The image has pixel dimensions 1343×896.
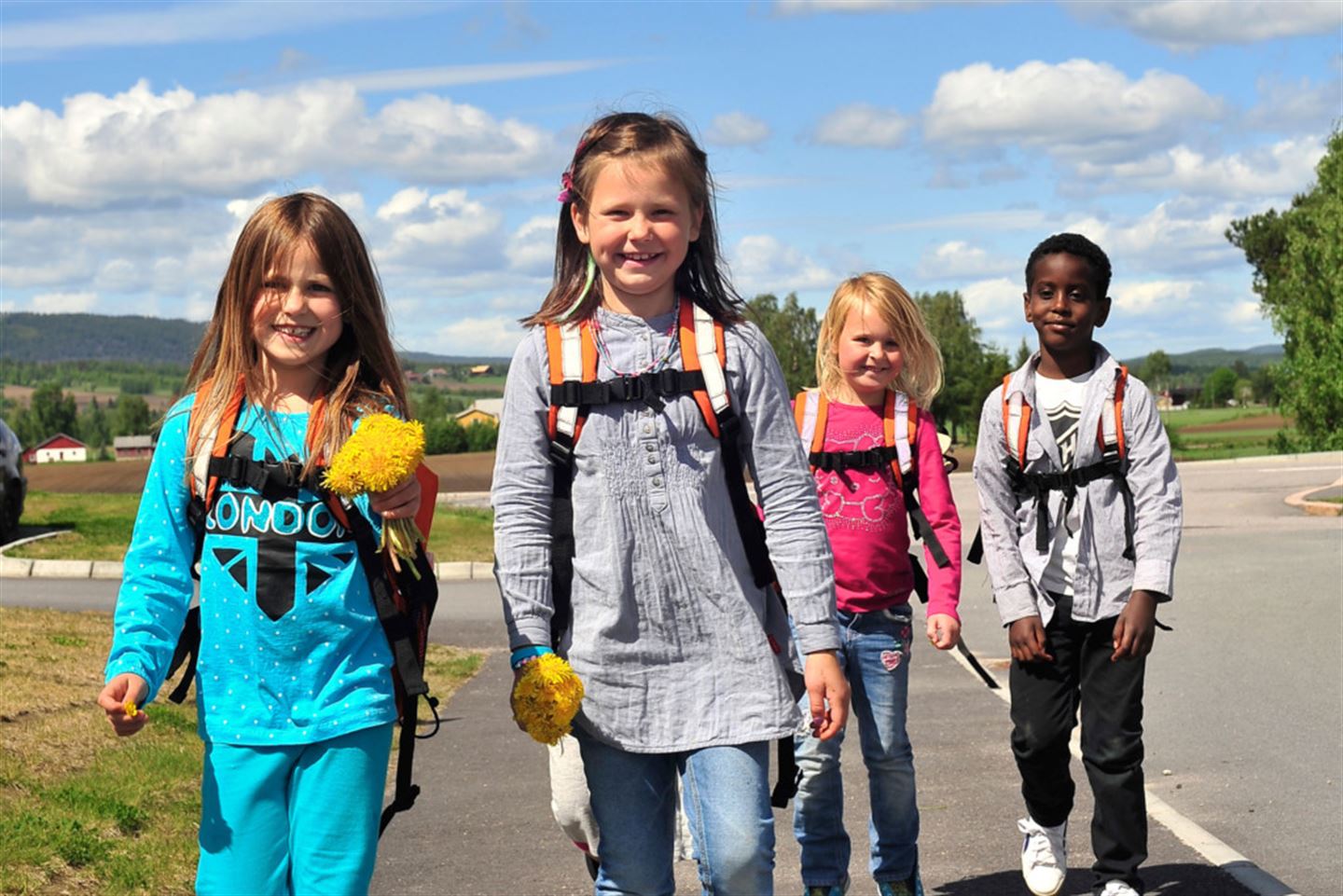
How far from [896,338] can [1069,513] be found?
0.79 m

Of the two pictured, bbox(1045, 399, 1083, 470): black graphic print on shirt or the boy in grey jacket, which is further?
bbox(1045, 399, 1083, 470): black graphic print on shirt

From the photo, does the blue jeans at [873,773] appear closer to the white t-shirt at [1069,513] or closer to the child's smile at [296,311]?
the white t-shirt at [1069,513]

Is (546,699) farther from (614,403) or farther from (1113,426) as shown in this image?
(1113,426)

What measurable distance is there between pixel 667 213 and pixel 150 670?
1396mm

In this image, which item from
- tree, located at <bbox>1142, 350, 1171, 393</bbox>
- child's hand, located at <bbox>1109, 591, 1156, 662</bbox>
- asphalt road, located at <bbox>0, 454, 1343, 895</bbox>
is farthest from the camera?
tree, located at <bbox>1142, 350, 1171, 393</bbox>

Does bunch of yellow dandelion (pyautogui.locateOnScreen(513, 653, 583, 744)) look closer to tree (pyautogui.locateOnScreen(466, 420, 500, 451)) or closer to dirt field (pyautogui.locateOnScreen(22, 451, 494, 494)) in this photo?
dirt field (pyautogui.locateOnScreen(22, 451, 494, 494))

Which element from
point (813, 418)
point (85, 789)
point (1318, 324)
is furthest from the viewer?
point (1318, 324)

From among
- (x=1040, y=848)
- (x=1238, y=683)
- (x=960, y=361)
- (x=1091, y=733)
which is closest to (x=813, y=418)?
(x=1091, y=733)

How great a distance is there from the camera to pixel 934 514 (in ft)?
18.2

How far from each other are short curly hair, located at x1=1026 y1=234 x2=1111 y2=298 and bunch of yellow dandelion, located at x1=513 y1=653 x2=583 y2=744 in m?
2.81

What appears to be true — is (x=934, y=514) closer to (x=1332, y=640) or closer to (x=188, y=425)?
(x=188, y=425)

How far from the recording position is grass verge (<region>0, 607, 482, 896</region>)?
575 cm

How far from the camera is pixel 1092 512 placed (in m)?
5.42

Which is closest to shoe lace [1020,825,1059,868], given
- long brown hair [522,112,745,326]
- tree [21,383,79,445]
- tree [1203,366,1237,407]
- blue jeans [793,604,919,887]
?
blue jeans [793,604,919,887]
